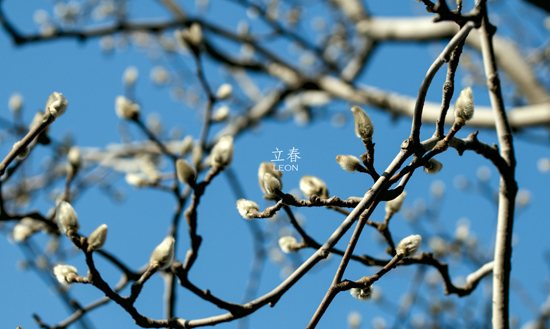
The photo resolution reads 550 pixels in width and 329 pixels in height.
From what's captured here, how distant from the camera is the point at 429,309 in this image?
3631 millimetres

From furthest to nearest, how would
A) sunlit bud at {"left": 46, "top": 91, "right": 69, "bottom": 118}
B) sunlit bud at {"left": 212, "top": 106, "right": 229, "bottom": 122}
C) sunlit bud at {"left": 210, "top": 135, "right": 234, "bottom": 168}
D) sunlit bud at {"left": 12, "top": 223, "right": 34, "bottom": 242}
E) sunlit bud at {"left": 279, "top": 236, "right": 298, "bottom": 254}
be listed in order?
sunlit bud at {"left": 212, "top": 106, "right": 229, "bottom": 122} → sunlit bud at {"left": 12, "top": 223, "right": 34, "bottom": 242} → sunlit bud at {"left": 279, "top": 236, "right": 298, "bottom": 254} → sunlit bud at {"left": 210, "top": 135, "right": 234, "bottom": 168} → sunlit bud at {"left": 46, "top": 91, "right": 69, "bottom": 118}

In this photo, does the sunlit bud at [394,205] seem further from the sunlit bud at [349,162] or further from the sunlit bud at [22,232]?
the sunlit bud at [22,232]

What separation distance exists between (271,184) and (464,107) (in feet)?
1.36

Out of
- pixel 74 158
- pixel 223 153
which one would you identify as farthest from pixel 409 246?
pixel 74 158

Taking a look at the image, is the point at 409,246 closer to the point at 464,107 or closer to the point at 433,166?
the point at 433,166

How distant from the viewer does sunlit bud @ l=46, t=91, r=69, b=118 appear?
36.8 inches

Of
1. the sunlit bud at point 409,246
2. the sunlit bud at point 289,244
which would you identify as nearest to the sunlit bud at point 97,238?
the sunlit bud at point 289,244

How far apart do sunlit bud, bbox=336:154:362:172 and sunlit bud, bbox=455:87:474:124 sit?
219 mm

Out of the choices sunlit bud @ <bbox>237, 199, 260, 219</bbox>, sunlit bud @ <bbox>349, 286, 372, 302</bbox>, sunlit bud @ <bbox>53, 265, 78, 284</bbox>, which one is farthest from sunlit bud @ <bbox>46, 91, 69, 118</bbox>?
sunlit bud @ <bbox>349, 286, 372, 302</bbox>

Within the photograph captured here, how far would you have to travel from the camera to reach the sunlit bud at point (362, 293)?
91 cm

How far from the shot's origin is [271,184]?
86 cm

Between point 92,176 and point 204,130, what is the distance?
2.01 meters

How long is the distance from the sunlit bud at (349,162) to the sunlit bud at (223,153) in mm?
315

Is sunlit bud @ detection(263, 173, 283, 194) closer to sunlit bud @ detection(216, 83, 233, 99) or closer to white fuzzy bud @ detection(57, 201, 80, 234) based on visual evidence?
white fuzzy bud @ detection(57, 201, 80, 234)
